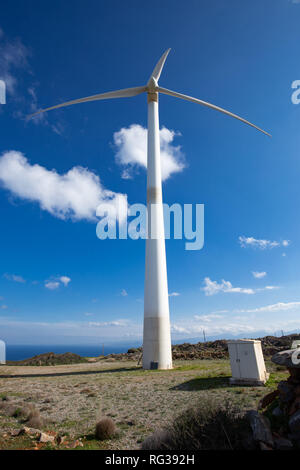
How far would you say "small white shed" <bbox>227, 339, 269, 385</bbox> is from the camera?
673 inches

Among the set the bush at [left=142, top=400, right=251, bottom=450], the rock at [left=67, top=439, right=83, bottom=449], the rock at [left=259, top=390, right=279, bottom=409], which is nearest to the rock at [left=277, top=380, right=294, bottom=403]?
the rock at [left=259, top=390, right=279, bottom=409]

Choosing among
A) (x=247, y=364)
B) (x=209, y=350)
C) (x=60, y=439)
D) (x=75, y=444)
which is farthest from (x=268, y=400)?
(x=209, y=350)

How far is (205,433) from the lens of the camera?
8648mm

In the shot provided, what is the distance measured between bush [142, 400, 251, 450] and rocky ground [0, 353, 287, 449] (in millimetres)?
1269

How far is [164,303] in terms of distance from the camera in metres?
30.7

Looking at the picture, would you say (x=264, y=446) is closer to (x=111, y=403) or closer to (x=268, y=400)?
(x=268, y=400)

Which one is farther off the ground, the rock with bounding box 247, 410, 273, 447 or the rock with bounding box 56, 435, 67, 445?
the rock with bounding box 247, 410, 273, 447

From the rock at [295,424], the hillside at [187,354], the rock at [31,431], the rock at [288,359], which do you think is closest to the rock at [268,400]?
the rock at [288,359]

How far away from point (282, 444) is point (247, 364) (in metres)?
10.3

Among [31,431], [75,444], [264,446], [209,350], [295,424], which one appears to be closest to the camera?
[264,446]

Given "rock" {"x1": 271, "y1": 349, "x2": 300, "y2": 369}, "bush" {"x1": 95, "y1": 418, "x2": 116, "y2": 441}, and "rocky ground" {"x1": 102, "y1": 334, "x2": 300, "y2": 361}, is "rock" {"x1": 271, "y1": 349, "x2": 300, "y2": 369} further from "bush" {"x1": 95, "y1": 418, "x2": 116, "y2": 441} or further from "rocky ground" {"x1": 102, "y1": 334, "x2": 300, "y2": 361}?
"rocky ground" {"x1": 102, "y1": 334, "x2": 300, "y2": 361}

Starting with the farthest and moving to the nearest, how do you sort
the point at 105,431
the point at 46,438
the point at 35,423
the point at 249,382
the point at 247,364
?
1. the point at 247,364
2. the point at 249,382
3. the point at 35,423
4. the point at 105,431
5. the point at 46,438

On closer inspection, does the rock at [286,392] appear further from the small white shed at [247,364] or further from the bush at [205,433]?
the small white shed at [247,364]
